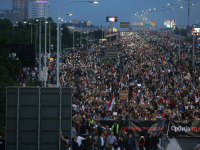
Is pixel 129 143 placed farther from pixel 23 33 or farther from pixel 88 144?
pixel 23 33

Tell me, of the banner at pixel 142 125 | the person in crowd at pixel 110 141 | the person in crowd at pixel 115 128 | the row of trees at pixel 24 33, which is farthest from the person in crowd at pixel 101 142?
the row of trees at pixel 24 33

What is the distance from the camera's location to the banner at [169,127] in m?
16.8

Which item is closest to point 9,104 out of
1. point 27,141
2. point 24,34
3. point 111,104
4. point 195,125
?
point 27,141

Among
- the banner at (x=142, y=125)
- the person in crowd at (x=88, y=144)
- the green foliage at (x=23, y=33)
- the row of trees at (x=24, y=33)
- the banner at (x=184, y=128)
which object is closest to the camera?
the person in crowd at (x=88, y=144)

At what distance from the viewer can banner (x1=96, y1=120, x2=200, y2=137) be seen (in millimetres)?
16828

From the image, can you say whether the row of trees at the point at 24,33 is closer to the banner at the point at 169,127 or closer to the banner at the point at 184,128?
the banner at the point at 169,127

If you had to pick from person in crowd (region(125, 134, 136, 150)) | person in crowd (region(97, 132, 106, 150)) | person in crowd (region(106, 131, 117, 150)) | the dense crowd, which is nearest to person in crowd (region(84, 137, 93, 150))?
the dense crowd

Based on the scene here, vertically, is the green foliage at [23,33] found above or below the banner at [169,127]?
above

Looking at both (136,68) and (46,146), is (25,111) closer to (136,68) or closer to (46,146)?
(46,146)

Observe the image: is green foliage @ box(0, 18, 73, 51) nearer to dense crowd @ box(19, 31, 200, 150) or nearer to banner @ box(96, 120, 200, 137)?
dense crowd @ box(19, 31, 200, 150)

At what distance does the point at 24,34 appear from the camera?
82812 mm

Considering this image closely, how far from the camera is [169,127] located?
1727 cm

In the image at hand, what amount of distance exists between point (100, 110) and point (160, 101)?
4948 mm

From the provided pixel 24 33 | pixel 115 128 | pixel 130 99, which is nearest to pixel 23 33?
pixel 24 33
